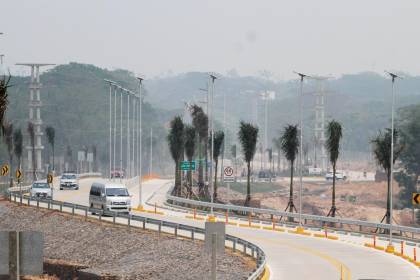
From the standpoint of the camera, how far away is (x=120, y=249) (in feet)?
209

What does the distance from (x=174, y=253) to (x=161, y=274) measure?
4682 millimetres

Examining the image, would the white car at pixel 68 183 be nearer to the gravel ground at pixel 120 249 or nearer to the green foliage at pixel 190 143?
the green foliage at pixel 190 143

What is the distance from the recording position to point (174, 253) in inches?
2206

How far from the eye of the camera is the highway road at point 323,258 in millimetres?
41072

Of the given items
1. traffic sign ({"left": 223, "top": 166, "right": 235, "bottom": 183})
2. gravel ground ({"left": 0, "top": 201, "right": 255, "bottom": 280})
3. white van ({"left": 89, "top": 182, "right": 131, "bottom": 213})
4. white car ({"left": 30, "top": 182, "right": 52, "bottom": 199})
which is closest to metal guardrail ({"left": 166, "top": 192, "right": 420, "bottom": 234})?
traffic sign ({"left": 223, "top": 166, "right": 235, "bottom": 183})

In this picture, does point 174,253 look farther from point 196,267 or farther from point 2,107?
point 2,107

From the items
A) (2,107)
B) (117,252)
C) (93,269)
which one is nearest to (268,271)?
(2,107)

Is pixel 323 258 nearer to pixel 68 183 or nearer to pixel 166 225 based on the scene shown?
pixel 166 225

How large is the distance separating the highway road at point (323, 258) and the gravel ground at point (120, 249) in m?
2.32

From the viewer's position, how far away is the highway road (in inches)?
1617

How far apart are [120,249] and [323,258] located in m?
18.5

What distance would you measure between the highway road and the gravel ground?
232 centimetres

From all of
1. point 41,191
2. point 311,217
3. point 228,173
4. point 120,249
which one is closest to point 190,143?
point 41,191

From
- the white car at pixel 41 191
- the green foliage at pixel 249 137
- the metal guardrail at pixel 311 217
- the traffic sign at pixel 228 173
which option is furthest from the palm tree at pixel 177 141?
the traffic sign at pixel 228 173
